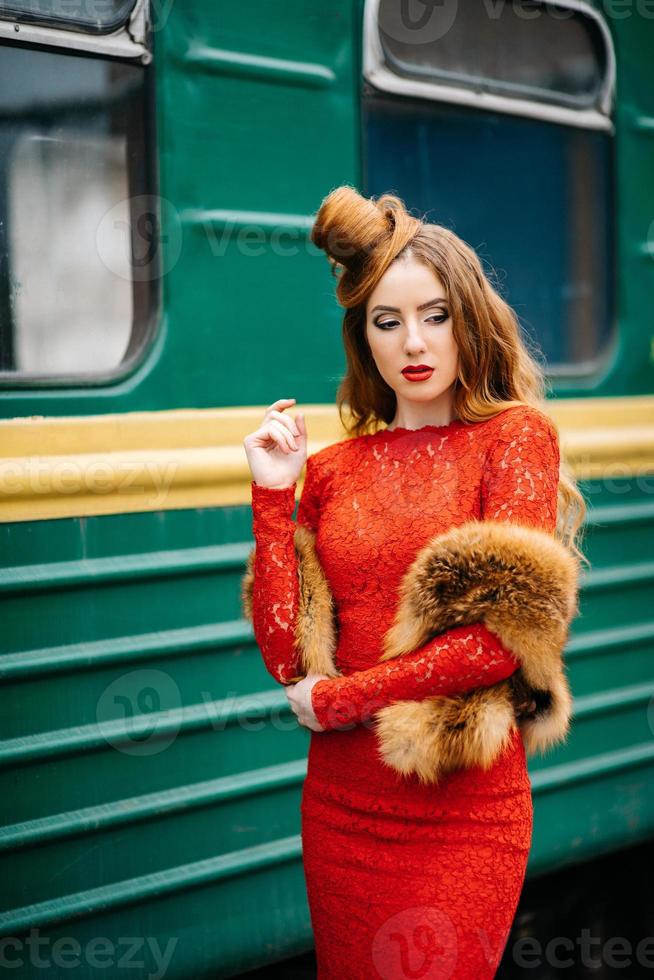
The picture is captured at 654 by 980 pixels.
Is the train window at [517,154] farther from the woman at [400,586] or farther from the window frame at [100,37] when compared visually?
the woman at [400,586]

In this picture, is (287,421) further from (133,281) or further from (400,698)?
(133,281)

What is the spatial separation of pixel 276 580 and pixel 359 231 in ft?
1.72

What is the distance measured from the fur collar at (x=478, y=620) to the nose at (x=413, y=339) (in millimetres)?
259

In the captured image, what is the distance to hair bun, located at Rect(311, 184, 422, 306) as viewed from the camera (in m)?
1.52

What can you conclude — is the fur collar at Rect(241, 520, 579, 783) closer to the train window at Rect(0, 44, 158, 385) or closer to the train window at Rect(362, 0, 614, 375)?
the train window at Rect(0, 44, 158, 385)

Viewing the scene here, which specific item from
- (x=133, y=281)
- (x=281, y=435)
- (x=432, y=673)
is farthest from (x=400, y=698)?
(x=133, y=281)

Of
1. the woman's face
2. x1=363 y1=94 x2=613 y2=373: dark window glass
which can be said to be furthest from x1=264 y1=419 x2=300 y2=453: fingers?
x1=363 y1=94 x2=613 y2=373: dark window glass

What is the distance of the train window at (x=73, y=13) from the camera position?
184 centimetres

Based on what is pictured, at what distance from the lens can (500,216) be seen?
8.49 feet

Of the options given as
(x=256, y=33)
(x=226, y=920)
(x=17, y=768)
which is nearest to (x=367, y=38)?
(x=256, y=33)

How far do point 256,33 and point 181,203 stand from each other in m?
0.40

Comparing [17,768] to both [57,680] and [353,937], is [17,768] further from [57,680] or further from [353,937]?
[353,937]

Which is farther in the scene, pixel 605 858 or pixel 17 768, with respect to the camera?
pixel 605 858

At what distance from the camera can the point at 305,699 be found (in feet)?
4.87
